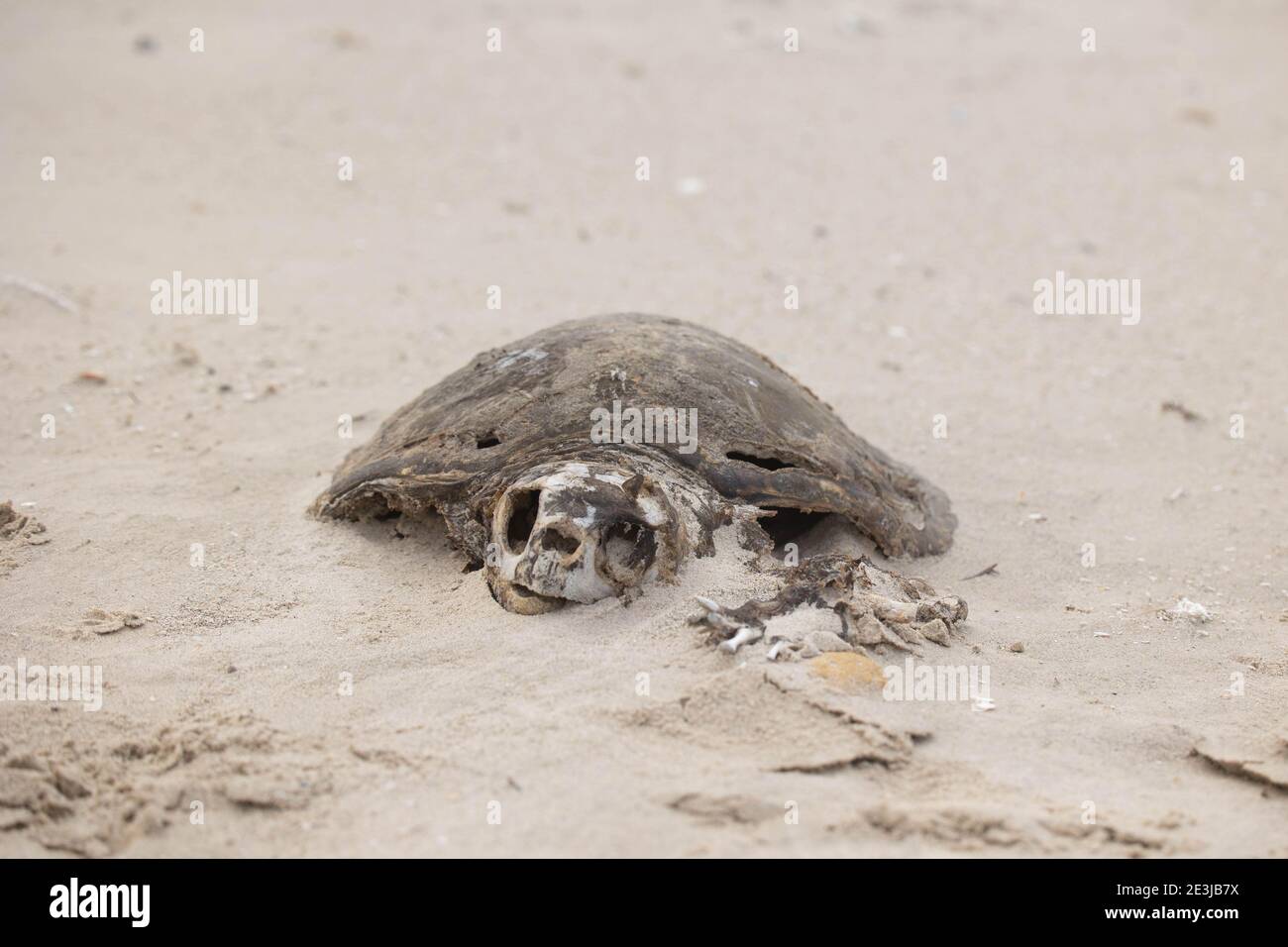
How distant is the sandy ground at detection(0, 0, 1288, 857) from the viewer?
3078mm

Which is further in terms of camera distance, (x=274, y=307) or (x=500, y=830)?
(x=274, y=307)

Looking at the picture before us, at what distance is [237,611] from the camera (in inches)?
158

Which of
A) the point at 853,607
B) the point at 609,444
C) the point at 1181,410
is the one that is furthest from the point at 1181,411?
the point at 609,444

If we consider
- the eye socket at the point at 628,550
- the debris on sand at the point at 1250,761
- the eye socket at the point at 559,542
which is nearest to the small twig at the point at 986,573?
the debris on sand at the point at 1250,761

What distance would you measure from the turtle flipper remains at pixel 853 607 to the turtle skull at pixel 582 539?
259 millimetres

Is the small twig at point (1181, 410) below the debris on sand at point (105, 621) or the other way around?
the other way around

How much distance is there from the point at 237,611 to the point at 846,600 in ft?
6.41

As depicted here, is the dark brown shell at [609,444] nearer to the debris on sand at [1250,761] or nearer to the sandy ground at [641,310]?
the sandy ground at [641,310]

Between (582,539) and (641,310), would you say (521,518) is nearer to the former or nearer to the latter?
(582,539)

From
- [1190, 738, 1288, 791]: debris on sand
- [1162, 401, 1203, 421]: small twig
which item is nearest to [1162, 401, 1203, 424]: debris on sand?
[1162, 401, 1203, 421]: small twig

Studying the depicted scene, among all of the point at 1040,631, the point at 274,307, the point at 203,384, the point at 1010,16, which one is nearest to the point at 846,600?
the point at 1040,631

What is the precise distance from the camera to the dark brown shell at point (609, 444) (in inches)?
162

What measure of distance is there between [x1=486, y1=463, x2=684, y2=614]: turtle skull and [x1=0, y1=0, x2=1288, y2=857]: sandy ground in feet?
0.30

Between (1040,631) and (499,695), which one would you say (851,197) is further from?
(499,695)
